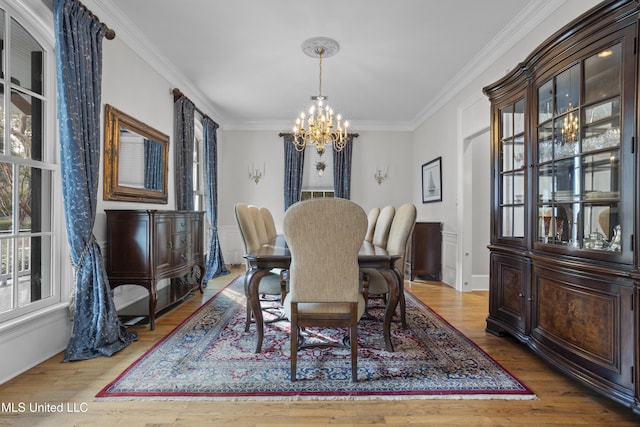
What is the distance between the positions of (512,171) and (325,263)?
5.83 feet

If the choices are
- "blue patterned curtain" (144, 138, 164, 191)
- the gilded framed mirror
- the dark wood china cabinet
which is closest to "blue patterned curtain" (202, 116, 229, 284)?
the gilded framed mirror

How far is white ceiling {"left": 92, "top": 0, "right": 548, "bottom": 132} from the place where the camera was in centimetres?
289

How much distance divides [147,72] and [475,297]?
15.2 ft

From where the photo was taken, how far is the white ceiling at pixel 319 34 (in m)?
2.89

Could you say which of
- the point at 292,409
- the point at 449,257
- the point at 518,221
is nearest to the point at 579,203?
the point at 518,221

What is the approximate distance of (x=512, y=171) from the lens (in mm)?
2686

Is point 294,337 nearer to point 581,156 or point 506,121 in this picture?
point 581,156

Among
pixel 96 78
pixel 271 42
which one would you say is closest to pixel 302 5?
pixel 271 42

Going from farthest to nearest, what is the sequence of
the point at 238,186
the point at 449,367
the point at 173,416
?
the point at 238,186, the point at 449,367, the point at 173,416

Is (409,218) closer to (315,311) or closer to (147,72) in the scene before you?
(315,311)

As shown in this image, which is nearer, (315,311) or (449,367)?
(315,311)

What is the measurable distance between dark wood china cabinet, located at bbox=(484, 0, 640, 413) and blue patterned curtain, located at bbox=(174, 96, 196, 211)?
12.2 feet

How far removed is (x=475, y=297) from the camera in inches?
164

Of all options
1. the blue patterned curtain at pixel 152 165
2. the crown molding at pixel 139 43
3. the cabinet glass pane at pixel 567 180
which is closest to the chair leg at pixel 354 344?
the cabinet glass pane at pixel 567 180
